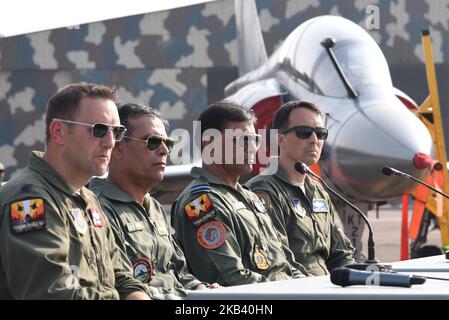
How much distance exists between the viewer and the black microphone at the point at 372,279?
338 cm

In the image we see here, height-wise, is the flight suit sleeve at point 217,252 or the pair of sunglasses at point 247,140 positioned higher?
the pair of sunglasses at point 247,140

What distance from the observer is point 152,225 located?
4496mm

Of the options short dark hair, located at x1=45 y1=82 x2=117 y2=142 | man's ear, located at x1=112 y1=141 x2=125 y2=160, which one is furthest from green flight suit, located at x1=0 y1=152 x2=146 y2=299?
man's ear, located at x1=112 y1=141 x2=125 y2=160

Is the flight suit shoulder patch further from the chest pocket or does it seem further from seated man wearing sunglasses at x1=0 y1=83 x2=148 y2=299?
seated man wearing sunglasses at x1=0 y1=83 x2=148 y2=299

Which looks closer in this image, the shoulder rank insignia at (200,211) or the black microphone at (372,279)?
the black microphone at (372,279)

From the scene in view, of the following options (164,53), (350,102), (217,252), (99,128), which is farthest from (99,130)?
(164,53)

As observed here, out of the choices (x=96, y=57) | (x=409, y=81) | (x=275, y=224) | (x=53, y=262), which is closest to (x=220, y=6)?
(x=96, y=57)

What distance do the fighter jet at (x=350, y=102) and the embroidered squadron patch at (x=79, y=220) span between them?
5795 mm

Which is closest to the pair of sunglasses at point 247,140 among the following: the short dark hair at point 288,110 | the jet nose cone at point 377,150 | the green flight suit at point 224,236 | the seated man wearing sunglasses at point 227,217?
the seated man wearing sunglasses at point 227,217

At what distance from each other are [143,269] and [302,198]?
1.89 meters

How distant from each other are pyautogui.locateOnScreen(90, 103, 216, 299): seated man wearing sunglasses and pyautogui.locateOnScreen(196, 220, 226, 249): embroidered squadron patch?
0.51 ft

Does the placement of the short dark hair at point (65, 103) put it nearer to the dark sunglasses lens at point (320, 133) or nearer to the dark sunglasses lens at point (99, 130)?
the dark sunglasses lens at point (99, 130)

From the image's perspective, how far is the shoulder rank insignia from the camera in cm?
473

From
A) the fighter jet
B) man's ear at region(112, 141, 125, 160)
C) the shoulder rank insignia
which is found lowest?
the shoulder rank insignia
